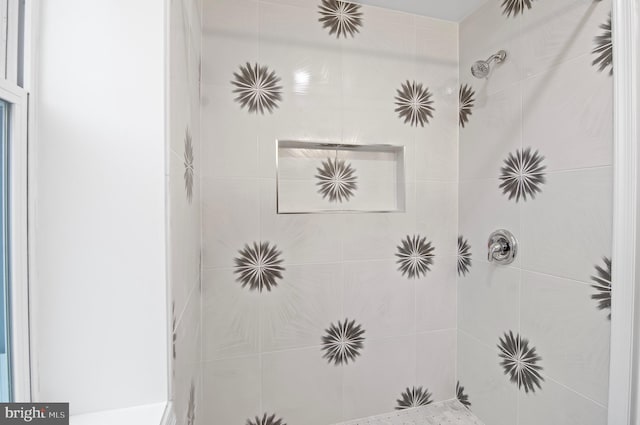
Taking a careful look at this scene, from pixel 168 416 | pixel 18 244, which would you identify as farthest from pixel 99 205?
pixel 168 416

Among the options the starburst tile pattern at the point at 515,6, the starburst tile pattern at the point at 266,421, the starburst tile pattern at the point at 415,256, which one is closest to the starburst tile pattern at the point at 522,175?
the starburst tile pattern at the point at 415,256

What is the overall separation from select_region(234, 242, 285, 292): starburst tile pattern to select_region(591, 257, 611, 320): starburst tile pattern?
0.99 meters

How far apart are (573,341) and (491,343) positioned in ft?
1.06

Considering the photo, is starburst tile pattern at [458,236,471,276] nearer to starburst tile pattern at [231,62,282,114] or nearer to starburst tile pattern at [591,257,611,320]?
starburst tile pattern at [591,257,611,320]

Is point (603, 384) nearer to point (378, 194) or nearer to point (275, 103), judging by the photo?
point (378, 194)

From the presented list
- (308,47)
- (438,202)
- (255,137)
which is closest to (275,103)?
(255,137)

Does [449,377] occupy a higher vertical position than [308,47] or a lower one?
lower

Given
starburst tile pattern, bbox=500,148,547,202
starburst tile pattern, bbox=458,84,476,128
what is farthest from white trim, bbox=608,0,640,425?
starburst tile pattern, bbox=458,84,476,128

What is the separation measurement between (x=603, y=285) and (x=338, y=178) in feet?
2.96

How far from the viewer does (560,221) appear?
2.95 feet

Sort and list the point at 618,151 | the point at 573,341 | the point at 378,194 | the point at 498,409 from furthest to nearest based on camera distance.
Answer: the point at 378,194
the point at 498,409
the point at 573,341
the point at 618,151

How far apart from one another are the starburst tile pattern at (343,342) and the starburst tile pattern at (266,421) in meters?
0.29

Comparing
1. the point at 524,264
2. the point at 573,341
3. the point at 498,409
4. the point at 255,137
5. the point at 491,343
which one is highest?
the point at 255,137

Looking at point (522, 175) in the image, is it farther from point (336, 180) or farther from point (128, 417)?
point (128, 417)
